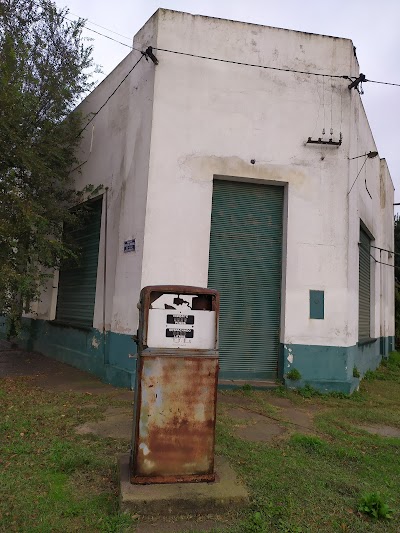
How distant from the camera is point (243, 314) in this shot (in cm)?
805

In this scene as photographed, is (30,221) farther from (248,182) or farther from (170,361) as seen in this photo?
(170,361)

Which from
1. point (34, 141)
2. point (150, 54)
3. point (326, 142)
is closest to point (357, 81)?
point (326, 142)

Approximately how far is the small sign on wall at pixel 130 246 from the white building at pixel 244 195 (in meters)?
0.08

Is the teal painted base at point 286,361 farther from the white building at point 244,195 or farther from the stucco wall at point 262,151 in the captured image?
the stucco wall at point 262,151

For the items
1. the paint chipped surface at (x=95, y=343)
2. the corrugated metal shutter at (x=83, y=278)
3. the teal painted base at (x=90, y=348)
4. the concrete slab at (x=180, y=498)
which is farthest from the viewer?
the corrugated metal shutter at (x=83, y=278)

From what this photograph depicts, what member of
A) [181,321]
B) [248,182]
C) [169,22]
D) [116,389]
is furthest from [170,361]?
[169,22]

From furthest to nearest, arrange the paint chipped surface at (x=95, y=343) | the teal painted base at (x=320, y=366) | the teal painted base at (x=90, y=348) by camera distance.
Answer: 1. the paint chipped surface at (x=95, y=343)
2. the teal painted base at (x=320, y=366)
3. the teal painted base at (x=90, y=348)

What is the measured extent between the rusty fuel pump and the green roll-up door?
4.27 metres

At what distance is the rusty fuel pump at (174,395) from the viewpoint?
3.53 m

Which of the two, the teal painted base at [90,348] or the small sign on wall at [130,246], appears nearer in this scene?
the teal painted base at [90,348]

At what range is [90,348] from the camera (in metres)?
9.05

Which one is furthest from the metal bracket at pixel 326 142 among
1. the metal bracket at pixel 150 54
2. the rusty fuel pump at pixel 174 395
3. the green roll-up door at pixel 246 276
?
the rusty fuel pump at pixel 174 395

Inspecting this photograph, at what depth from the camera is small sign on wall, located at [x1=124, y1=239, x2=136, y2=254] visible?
25.7 ft

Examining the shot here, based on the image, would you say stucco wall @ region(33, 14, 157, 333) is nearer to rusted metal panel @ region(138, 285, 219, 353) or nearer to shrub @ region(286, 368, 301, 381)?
shrub @ region(286, 368, 301, 381)
